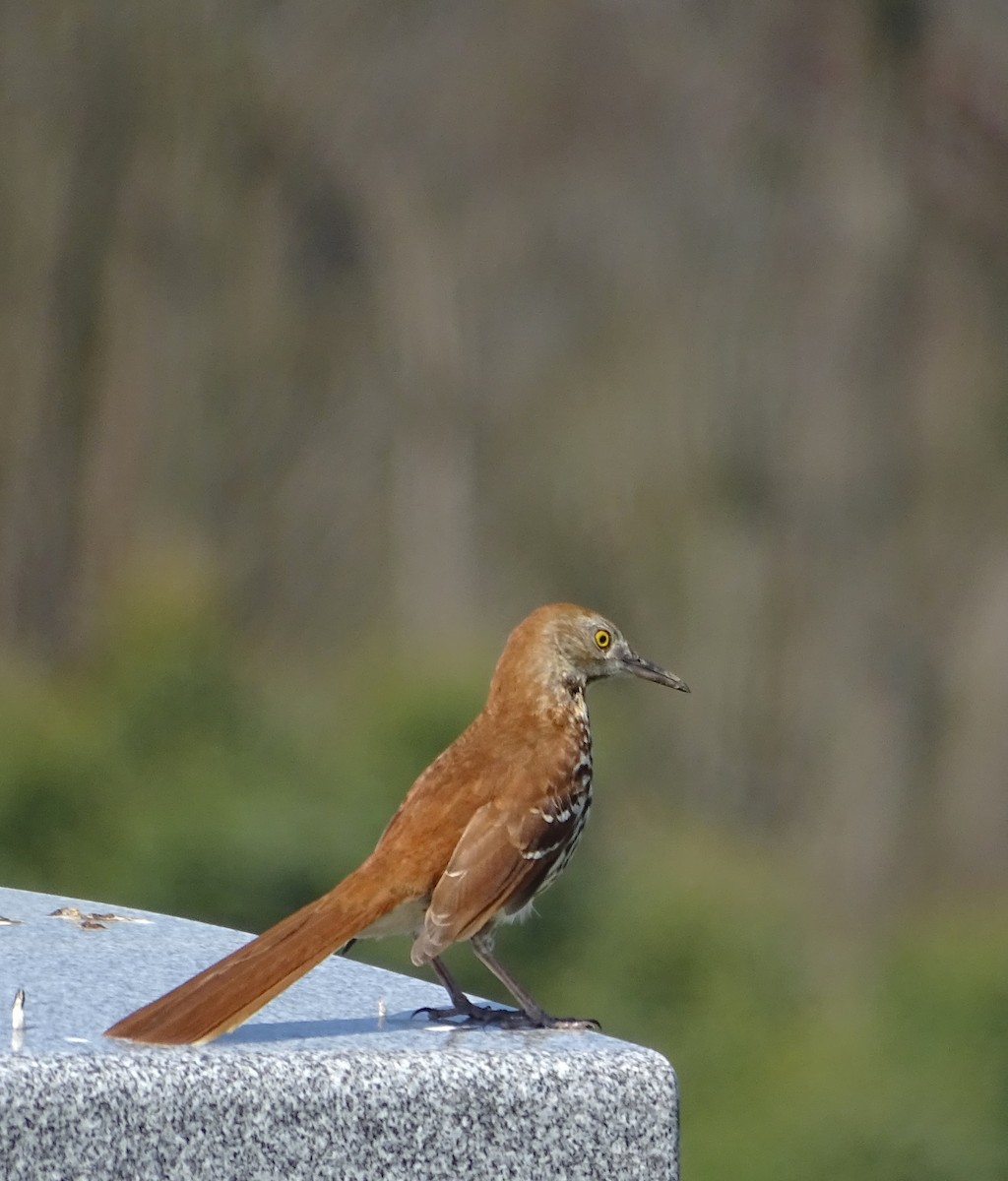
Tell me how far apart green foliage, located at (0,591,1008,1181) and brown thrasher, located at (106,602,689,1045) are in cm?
420

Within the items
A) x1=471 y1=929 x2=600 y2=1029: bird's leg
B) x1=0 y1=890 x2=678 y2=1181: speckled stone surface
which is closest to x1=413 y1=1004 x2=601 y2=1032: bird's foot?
x1=471 y1=929 x2=600 y2=1029: bird's leg

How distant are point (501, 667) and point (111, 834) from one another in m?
5.12

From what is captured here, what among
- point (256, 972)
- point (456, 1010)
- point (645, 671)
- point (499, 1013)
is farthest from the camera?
point (645, 671)

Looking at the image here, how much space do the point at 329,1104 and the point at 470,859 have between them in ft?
Result: 2.49

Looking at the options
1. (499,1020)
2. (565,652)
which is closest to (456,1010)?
(499,1020)

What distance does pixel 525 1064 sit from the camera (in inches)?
104

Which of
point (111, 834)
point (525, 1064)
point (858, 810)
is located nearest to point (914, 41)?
point (858, 810)

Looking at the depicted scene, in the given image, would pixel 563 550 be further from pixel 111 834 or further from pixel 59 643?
pixel 111 834

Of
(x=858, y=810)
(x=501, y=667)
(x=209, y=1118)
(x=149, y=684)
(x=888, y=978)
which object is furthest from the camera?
(x=858, y=810)

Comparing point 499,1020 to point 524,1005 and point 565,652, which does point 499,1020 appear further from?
point 565,652

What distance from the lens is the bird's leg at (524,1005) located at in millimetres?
3062

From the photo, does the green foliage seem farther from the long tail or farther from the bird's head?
the long tail

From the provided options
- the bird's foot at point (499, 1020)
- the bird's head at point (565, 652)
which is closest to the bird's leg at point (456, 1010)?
the bird's foot at point (499, 1020)

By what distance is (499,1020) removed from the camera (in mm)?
3168
